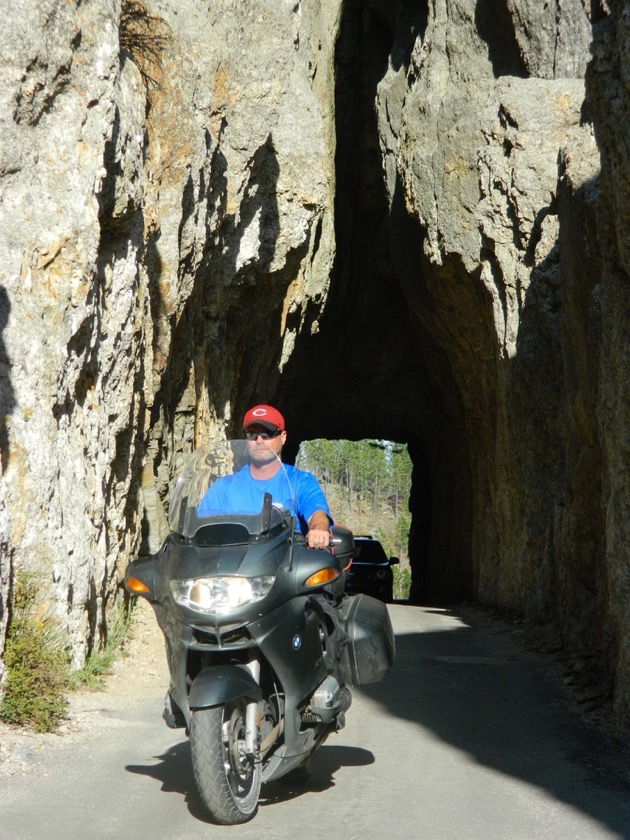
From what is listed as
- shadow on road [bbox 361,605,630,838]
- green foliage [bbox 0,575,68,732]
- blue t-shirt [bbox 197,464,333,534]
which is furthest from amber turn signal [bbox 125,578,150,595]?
shadow on road [bbox 361,605,630,838]

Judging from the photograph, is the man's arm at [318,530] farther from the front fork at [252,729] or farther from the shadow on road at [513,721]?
the shadow on road at [513,721]

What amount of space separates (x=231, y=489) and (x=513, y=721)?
305cm

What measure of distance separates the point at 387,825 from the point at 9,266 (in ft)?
15.4

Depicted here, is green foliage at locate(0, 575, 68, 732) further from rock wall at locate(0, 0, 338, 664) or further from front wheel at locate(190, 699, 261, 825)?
front wheel at locate(190, 699, 261, 825)

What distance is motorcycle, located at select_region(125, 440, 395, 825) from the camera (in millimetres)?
3676

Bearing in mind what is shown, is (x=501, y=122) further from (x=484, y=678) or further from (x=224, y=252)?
(x=484, y=678)

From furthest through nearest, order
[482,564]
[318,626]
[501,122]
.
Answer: [482,564] < [501,122] < [318,626]

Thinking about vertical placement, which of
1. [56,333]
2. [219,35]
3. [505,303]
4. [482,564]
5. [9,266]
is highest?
[219,35]

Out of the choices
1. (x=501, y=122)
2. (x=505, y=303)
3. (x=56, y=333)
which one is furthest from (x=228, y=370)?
(x=56, y=333)

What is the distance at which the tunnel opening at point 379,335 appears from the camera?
20453 mm

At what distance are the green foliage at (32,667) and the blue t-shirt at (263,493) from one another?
192 cm

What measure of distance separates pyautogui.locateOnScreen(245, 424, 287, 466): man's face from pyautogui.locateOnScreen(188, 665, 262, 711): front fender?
1.03 m

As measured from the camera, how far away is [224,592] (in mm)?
3758

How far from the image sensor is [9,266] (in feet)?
21.9
